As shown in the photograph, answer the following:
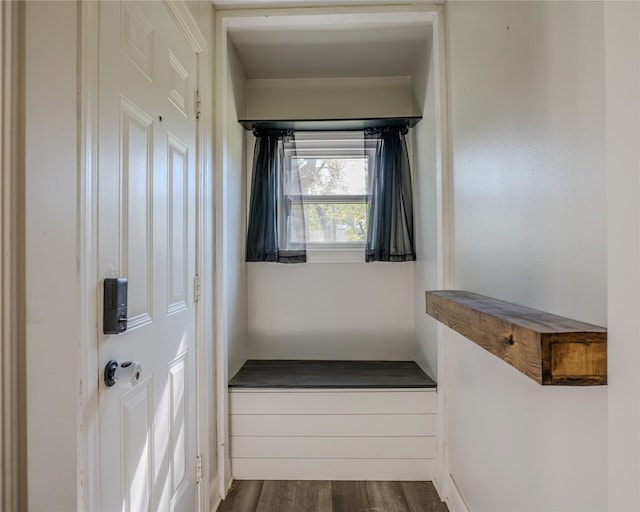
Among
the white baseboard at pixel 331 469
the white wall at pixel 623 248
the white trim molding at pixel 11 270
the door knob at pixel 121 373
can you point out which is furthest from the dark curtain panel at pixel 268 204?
the white wall at pixel 623 248

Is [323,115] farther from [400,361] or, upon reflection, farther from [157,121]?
[400,361]

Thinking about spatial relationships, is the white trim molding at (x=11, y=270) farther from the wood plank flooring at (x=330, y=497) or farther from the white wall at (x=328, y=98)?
the white wall at (x=328, y=98)

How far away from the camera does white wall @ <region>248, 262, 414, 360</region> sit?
2.53 meters

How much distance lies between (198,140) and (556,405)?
1.61 meters

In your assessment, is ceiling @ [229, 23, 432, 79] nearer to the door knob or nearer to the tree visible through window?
the tree visible through window

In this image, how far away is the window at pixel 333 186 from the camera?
2.54 meters

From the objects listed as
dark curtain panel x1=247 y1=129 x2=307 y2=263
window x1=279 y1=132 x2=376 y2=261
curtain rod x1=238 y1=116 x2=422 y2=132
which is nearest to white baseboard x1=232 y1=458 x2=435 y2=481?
dark curtain panel x1=247 y1=129 x2=307 y2=263

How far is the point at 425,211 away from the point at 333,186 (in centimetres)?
71

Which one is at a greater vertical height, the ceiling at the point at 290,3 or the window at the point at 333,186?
the ceiling at the point at 290,3

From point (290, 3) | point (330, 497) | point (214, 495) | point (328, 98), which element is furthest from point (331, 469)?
point (290, 3)

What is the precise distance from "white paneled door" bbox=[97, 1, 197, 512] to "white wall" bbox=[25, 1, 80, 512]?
5.1 inches

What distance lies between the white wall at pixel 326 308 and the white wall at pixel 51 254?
5.74 ft

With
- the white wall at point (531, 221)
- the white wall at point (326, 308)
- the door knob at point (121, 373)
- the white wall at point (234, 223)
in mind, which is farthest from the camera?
Result: the white wall at point (326, 308)

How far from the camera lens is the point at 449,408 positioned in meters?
1.80
